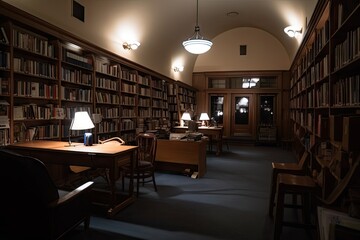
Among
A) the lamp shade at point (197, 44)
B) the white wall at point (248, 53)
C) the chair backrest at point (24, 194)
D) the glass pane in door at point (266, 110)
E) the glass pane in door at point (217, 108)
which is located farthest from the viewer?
the glass pane in door at point (217, 108)

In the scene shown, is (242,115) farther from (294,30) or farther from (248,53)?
(294,30)

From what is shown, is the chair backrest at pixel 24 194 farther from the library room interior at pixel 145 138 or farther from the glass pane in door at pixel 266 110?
the glass pane in door at pixel 266 110

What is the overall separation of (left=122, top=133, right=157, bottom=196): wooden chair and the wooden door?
685 cm

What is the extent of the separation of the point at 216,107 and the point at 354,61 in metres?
8.75

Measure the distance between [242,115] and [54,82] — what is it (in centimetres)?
796

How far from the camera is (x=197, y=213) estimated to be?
3.09 metres

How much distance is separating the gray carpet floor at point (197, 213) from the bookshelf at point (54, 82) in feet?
5.13

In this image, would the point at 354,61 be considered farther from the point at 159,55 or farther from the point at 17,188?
the point at 159,55

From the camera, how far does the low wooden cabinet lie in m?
4.81

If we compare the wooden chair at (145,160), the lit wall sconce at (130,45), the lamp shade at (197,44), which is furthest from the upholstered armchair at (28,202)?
the lit wall sconce at (130,45)

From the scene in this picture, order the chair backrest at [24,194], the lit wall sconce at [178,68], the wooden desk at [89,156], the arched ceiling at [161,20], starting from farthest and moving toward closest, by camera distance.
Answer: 1. the lit wall sconce at [178,68]
2. the arched ceiling at [161,20]
3. the wooden desk at [89,156]
4. the chair backrest at [24,194]

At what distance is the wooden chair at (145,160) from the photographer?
11.9 ft

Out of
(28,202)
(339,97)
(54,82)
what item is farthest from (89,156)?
(339,97)

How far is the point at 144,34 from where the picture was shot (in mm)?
6125
